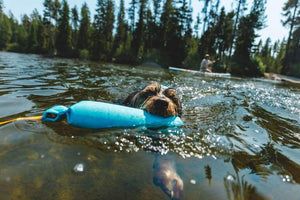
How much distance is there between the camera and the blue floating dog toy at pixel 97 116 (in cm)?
254

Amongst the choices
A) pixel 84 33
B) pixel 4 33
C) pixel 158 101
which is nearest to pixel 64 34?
pixel 84 33

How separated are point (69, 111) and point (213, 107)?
456cm

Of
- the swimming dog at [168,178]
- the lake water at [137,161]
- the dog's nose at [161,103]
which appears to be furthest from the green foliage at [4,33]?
the swimming dog at [168,178]

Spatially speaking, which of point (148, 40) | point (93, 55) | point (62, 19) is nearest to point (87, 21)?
point (62, 19)

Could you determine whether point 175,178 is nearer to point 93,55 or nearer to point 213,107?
point 213,107

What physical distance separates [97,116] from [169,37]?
43103mm

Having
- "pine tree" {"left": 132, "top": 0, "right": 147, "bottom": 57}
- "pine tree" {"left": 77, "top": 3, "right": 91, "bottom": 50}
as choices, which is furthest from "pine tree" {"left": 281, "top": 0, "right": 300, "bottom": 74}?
"pine tree" {"left": 77, "top": 3, "right": 91, "bottom": 50}

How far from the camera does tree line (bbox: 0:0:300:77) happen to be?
33.6 meters

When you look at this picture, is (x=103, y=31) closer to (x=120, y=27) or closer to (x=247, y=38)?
(x=120, y=27)

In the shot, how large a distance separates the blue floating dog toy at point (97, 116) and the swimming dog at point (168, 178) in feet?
2.57

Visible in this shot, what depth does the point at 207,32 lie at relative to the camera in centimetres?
3638

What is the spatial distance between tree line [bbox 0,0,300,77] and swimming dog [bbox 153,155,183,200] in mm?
32171

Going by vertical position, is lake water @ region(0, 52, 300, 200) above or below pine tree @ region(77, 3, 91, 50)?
below

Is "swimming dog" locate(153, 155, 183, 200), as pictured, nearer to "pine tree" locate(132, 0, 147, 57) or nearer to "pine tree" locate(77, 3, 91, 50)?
→ "pine tree" locate(132, 0, 147, 57)
